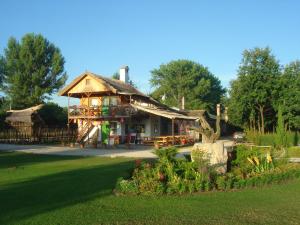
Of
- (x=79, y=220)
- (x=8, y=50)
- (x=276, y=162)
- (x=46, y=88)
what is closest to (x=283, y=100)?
(x=276, y=162)

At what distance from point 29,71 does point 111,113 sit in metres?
25.9

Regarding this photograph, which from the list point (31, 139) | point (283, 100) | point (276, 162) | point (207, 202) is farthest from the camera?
point (31, 139)

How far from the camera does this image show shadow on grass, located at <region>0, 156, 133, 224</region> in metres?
8.61

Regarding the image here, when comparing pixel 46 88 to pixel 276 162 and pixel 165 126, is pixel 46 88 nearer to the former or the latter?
pixel 165 126

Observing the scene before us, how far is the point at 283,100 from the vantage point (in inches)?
1357

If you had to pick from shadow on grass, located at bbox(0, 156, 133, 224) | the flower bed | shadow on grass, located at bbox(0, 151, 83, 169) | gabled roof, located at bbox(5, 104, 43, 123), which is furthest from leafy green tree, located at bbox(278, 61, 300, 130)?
gabled roof, located at bbox(5, 104, 43, 123)

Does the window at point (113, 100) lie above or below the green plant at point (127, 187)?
above

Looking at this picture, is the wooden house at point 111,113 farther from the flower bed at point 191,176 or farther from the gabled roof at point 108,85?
the flower bed at point 191,176

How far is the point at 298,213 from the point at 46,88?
5060cm

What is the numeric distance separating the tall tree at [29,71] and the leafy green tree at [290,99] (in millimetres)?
33084

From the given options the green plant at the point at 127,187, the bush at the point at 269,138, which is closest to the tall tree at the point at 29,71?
the bush at the point at 269,138

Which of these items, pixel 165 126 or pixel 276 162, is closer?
pixel 276 162

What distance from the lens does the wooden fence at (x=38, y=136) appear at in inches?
1484

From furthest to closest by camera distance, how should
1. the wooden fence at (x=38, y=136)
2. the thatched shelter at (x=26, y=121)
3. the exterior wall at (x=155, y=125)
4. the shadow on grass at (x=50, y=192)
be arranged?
the thatched shelter at (x=26, y=121) < the exterior wall at (x=155, y=125) < the wooden fence at (x=38, y=136) < the shadow on grass at (x=50, y=192)
